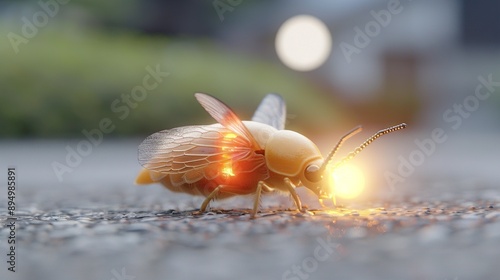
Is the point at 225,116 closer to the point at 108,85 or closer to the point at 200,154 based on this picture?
the point at 200,154

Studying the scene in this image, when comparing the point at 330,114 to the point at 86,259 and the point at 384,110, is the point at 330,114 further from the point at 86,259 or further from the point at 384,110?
the point at 86,259

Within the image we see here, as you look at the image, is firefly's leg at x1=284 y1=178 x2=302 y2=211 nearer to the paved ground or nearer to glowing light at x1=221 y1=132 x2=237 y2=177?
the paved ground

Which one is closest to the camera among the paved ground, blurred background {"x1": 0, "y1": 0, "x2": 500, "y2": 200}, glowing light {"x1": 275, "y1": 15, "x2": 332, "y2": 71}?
the paved ground

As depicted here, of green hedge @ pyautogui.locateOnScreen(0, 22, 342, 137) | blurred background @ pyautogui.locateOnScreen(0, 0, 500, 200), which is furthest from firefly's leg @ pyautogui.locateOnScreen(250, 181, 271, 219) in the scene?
green hedge @ pyautogui.locateOnScreen(0, 22, 342, 137)

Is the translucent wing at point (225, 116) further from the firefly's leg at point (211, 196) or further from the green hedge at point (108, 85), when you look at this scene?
the green hedge at point (108, 85)

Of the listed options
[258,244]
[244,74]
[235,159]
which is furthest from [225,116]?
[244,74]

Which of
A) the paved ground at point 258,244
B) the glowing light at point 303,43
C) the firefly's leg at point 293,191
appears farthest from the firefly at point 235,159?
the glowing light at point 303,43

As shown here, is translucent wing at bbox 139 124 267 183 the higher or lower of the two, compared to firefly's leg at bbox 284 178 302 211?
higher
